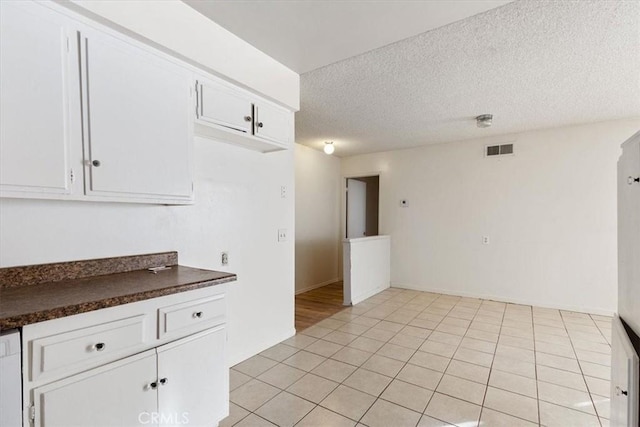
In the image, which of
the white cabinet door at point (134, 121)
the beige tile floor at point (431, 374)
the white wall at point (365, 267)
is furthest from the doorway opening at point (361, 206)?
the white cabinet door at point (134, 121)

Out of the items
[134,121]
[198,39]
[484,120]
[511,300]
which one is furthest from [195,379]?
[511,300]

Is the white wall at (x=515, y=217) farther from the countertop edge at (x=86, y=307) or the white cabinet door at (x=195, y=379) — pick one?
the countertop edge at (x=86, y=307)

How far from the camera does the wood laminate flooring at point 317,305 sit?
359 centimetres

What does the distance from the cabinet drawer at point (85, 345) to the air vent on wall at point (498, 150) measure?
473cm

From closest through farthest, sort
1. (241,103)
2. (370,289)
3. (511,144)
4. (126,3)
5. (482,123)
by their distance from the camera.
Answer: (126,3)
(241,103)
(482,123)
(511,144)
(370,289)

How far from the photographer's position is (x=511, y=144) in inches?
166

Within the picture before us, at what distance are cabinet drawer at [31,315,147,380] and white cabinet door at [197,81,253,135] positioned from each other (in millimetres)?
1283

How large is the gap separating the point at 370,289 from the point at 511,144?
297cm

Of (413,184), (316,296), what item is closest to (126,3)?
(316,296)

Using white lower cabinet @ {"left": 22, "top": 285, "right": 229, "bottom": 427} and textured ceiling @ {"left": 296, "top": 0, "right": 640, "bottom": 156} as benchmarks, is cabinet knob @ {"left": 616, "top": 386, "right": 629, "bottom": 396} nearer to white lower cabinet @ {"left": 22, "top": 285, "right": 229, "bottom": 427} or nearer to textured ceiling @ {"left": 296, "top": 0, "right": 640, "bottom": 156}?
white lower cabinet @ {"left": 22, "top": 285, "right": 229, "bottom": 427}

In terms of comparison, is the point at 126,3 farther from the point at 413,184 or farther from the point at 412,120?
the point at 413,184

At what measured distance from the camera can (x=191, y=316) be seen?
147 centimetres

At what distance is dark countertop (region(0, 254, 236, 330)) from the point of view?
3.28 feet

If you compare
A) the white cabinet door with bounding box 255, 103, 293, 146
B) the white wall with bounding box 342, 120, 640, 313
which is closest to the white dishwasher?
the white cabinet door with bounding box 255, 103, 293, 146
